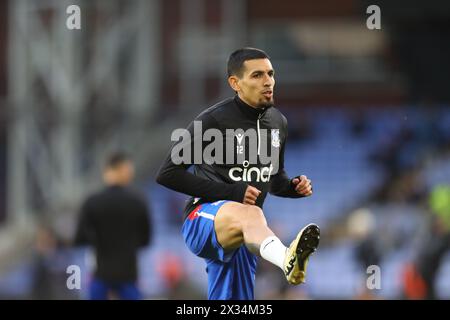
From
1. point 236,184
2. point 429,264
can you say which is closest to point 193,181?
point 236,184

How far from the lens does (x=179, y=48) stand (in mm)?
24344

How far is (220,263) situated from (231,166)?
78 centimetres

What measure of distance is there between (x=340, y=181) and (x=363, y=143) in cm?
91

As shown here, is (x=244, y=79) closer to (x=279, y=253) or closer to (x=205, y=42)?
(x=279, y=253)

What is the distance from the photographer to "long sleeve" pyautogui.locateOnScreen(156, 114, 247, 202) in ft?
26.6

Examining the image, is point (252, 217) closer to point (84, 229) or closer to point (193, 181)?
point (193, 181)

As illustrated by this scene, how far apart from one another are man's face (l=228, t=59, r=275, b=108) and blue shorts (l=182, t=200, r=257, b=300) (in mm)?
819

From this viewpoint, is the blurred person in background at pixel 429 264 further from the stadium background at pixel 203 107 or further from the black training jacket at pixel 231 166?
the black training jacket at pixel 231 166

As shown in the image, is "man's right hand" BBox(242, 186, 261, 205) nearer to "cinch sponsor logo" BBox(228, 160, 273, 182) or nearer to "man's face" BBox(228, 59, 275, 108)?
"cinch sponsor logo" BBox(228, 160, 273, 182)

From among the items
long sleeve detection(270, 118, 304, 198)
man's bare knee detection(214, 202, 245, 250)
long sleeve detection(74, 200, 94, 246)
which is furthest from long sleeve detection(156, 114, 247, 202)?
long sleeve detection(74, 200, 94, 246)

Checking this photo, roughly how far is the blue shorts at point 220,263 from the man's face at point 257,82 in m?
0.82

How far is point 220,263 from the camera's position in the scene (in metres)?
8.55

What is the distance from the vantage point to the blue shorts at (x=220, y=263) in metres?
8.29
